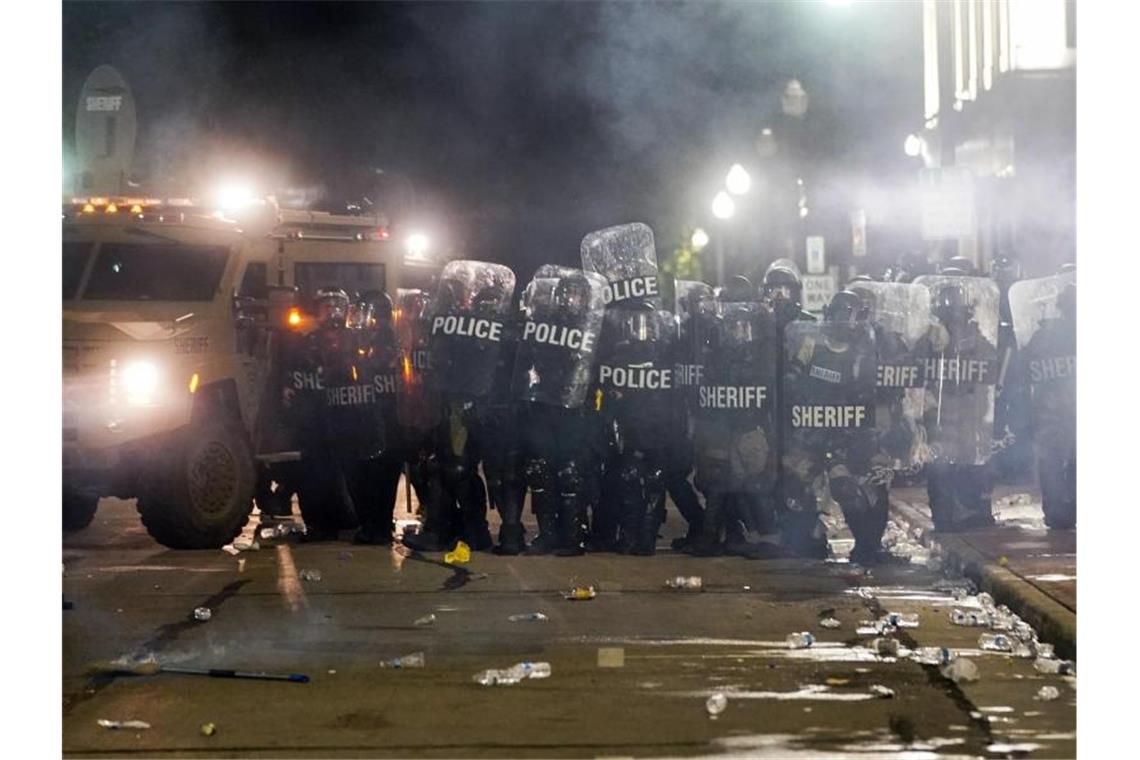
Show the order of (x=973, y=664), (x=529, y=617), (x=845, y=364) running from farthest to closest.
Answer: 1. (x=845, y=364)
2. (x=529, y=617)
3. (x=973, y=664)

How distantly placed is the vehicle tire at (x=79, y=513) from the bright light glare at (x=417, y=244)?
5.44 meters

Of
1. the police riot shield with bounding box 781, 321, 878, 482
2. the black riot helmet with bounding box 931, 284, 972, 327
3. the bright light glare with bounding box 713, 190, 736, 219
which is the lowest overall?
the police riot shield with bounding box 781, 321, 878, 482

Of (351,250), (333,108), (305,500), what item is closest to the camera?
(305,500)

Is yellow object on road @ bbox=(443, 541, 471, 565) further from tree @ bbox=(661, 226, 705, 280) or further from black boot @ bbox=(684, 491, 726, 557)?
tree @ bbox=(661, 226, 705, 280)

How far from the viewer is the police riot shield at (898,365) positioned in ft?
38.2

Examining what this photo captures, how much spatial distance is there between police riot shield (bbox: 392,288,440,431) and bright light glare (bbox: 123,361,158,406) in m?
1.83

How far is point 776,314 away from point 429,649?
4237 mm

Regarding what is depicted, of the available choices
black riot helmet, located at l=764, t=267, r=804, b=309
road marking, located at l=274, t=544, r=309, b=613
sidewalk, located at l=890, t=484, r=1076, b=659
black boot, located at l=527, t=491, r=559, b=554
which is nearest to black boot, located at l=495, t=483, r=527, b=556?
black boot, located at l=527, t=491, r=559, b=554

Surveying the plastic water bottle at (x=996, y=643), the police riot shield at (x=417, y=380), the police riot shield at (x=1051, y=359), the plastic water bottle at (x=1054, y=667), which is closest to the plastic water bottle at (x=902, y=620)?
the plastic water bottle at (x=996, y=643)

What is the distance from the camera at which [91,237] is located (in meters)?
12.7

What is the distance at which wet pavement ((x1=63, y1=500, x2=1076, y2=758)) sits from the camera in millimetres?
6762

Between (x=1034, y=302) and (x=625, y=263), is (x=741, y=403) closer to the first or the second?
(x=625, y=263)
